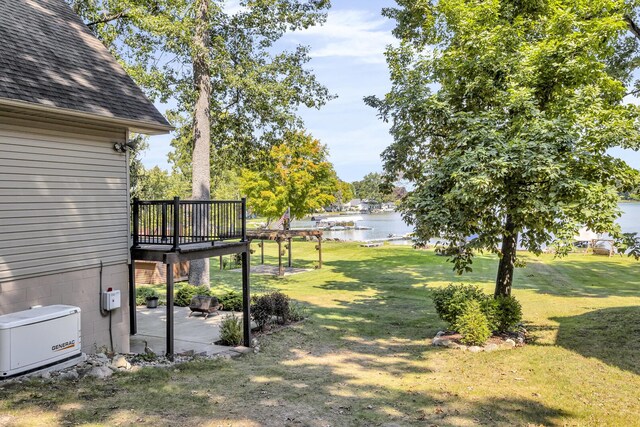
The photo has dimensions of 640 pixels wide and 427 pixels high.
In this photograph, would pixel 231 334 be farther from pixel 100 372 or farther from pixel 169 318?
pixel 100 372

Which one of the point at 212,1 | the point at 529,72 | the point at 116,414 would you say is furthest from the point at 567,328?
the point at 212,1

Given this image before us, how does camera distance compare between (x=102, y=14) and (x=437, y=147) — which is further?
(x=102, y=14)

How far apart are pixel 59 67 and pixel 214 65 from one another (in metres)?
9.40

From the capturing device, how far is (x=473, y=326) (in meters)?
9.71

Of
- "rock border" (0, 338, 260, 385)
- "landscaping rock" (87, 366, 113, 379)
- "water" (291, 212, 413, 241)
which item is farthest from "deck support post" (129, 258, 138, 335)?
"water" (291, 212, 413, 241)

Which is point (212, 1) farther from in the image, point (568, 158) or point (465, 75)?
point (568, 158)

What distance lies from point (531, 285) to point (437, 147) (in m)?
11.2

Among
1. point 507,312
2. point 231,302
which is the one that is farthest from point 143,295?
point 507,312

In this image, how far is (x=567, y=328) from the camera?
1148 cm

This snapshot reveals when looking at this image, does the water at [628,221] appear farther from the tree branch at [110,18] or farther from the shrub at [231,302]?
the tree branch at [110,18]

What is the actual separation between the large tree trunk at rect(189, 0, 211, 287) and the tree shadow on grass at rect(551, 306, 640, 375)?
39.2ft

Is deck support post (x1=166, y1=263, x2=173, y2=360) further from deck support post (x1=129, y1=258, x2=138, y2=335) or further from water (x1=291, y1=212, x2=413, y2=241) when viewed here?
water (x1=291, y1=212, x2=413, y2=241)

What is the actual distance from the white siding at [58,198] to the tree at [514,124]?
6450 millimetres

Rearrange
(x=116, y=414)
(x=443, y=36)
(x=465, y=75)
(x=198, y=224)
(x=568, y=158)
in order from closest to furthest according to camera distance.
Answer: (x=116, y=414)
(x=568, y=158)
(x=198, y=224)
(x=465, y=75)
(x=443, y=36)
